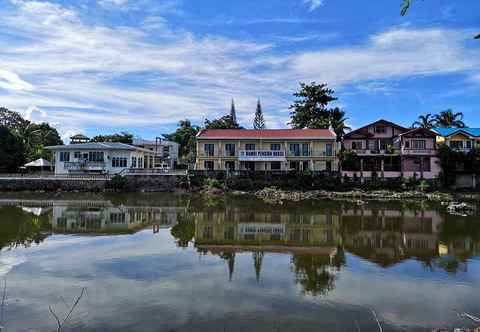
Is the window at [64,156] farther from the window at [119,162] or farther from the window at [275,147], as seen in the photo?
the window at [275,147]

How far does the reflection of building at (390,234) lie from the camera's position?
12.1 metres

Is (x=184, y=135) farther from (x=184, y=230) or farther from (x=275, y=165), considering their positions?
(x=184, y=230)

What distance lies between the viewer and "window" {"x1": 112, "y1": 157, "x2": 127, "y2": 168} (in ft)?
140

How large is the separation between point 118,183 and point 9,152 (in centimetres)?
1723

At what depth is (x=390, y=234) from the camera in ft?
52.1

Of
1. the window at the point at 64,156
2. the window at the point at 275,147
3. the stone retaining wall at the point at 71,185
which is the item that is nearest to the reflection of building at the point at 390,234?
the window at the point at 275,147

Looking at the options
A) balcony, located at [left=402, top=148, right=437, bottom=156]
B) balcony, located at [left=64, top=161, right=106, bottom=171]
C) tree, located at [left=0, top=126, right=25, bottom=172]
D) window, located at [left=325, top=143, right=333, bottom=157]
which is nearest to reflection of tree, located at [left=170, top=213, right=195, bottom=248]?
window, located at [left=325, top=143, right=333, bottom=157]

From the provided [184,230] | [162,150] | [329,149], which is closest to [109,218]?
[184,230]

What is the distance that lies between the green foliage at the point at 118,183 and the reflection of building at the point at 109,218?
40.0 feet

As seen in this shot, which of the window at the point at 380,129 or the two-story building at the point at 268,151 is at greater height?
the window at the point at 380,129

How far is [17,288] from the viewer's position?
8.28 metres

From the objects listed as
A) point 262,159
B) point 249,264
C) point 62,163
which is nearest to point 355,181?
point 262,159

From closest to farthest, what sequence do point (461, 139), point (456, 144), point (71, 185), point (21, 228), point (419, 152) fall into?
point (21, 228)
point (71, 185)
point (419, 152)
point (461, 139)
point (456, 144)

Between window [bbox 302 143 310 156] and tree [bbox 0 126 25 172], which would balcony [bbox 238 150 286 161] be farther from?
tree [bbox 0 126 25 172]
